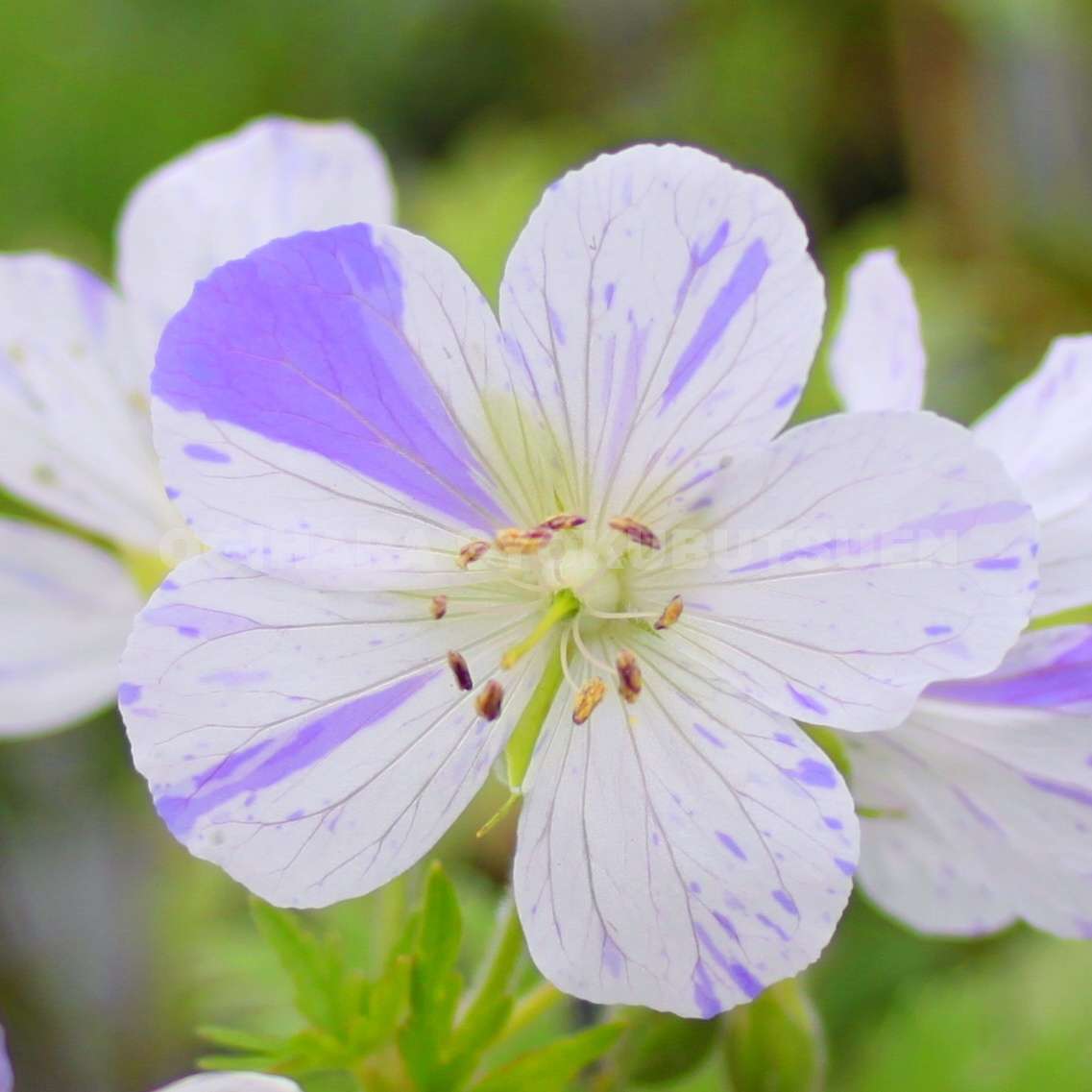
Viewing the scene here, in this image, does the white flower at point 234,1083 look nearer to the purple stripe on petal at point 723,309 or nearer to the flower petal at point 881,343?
the purple stripe on petal at point 723,309

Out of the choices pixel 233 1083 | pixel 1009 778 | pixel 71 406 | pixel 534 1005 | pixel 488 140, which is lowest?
pixel 488 140

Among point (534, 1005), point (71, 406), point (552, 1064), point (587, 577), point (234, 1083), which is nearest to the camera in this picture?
point (234, 1083)

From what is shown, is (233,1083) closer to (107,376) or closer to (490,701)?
(490,701)

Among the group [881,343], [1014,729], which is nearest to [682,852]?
[1014,729]

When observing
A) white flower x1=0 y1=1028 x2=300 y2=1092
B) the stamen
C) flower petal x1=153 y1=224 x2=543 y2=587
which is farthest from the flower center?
white flower x1=0 y1=1028 x2=300 y2=1092

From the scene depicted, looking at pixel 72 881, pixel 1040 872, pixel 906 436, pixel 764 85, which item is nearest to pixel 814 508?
pixel 906 436

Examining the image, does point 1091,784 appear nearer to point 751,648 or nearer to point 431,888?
point 751,648

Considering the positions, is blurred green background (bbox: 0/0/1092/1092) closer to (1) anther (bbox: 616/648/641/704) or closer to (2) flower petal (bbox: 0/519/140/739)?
(2) flower petal (bbox: 0/519/140/739)

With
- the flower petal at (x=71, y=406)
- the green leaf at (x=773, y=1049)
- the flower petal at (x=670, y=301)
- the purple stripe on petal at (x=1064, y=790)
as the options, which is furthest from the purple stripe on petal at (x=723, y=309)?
the flower petal at (x=71, y=406)
